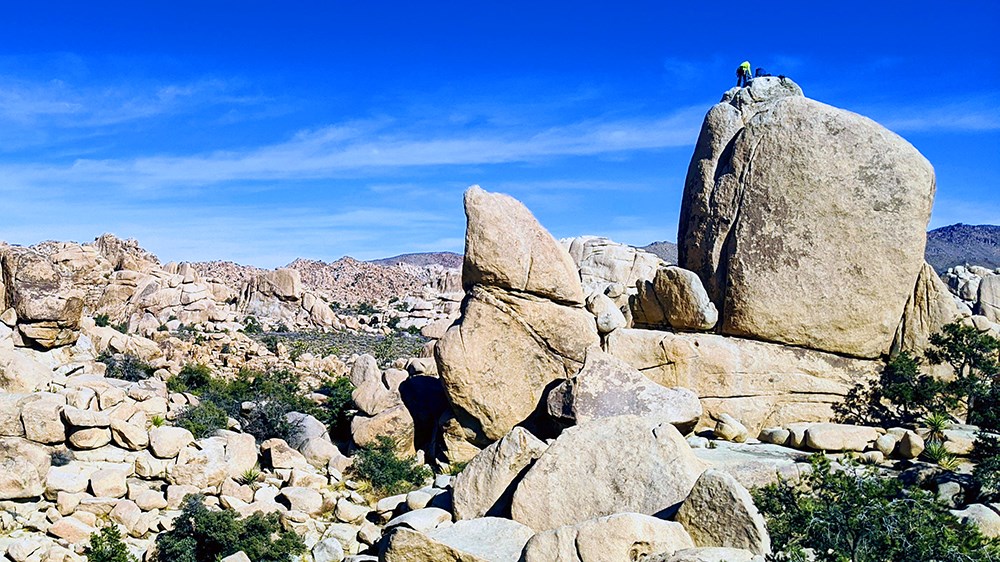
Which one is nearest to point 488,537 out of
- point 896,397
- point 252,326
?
point 896,397

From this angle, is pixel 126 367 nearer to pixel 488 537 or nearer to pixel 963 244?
pixel 488 537

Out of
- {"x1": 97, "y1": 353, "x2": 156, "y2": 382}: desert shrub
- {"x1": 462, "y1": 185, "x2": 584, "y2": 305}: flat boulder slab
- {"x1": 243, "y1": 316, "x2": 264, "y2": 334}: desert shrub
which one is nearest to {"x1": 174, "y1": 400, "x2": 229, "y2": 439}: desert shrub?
{"x1": 97, "y1": 353, "x2": 156, "y2": 382}: desert shrub

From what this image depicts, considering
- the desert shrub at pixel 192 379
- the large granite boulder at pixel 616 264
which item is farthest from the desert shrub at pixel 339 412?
the large granite boulder at pixel 616 264

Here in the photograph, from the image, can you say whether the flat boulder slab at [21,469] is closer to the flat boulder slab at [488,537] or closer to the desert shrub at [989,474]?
the flat boulder slab at [488,537]

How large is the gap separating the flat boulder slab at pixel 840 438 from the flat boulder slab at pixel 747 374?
179 centimetres

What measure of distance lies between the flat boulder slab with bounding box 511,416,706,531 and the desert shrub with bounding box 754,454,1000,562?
7.80 feet

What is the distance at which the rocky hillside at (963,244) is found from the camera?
4478 inches

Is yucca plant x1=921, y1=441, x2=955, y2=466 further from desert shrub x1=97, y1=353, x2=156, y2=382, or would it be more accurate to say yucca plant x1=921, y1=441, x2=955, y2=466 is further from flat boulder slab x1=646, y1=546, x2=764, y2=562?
desert shrub x1=97, y1=353, x2=156, y2=382

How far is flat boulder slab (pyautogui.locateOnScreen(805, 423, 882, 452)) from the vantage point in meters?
15.9

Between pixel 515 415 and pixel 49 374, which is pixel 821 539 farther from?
pixel 49 374

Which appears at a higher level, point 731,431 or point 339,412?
point 731,431

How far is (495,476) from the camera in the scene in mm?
13977

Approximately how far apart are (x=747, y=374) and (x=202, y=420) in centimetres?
1222

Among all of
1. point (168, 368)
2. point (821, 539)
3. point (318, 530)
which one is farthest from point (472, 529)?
point (168, 368)
